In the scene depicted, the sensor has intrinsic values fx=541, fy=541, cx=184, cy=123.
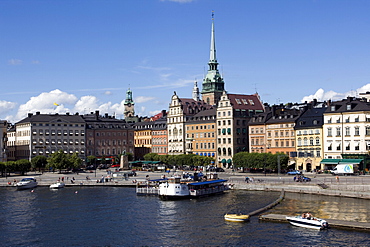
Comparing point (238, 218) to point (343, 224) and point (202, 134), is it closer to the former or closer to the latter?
point (343, 224)

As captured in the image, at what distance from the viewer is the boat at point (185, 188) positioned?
93438 mm

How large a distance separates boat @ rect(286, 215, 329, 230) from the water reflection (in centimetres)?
607

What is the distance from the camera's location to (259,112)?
160125mm

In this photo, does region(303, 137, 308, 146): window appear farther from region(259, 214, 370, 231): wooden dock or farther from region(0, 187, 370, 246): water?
region(259, 214, 370, 231): wooden dock

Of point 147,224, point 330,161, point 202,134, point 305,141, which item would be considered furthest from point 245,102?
point 147,224

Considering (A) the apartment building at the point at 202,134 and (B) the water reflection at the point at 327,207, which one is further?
(A) the apartment building at the point at 202,134

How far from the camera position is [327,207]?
78.9m

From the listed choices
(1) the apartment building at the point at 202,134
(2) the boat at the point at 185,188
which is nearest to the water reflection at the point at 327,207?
(2) the boat at the point at 185,188

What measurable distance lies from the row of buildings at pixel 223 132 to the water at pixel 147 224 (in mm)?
35135

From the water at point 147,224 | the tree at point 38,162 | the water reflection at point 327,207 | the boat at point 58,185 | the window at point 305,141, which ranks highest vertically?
the window at point 305,141

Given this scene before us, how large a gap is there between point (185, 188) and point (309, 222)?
112 ft

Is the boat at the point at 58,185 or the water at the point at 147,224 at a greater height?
the boat at the point at 58,185

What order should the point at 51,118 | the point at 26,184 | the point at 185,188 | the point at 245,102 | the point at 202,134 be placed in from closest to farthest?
the point at 185,188 < the point at 26,184 < the point at 245,102 < the point at 202,134 < the point at 51,118

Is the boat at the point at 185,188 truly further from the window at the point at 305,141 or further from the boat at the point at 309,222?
the window at the point at 305,141
